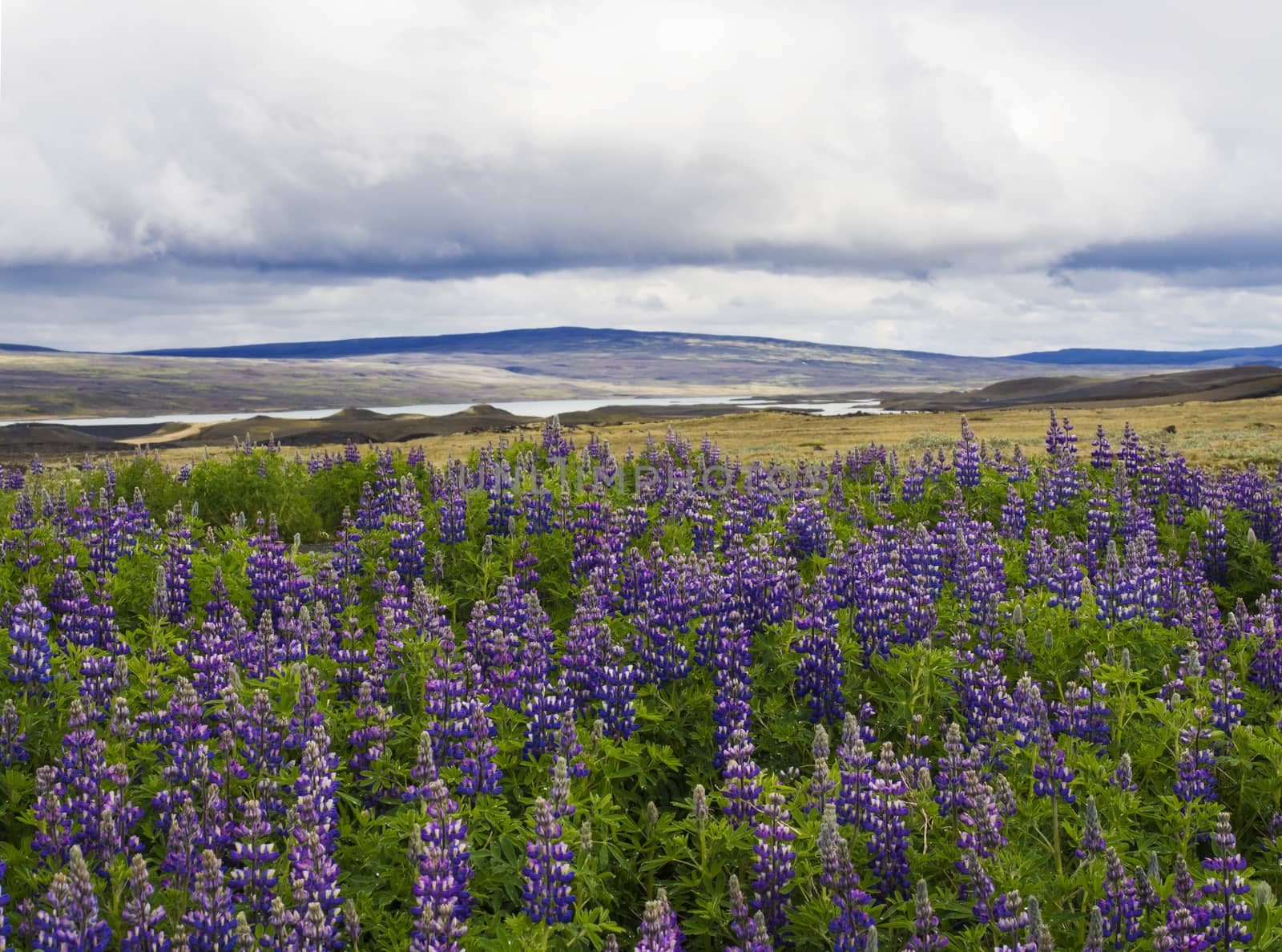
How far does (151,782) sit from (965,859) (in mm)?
4125

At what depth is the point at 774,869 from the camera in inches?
172

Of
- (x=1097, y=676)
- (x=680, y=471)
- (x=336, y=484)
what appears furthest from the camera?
(x=336, y=484)

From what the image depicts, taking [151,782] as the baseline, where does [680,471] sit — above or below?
above

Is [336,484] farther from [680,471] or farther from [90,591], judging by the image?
[90,591]

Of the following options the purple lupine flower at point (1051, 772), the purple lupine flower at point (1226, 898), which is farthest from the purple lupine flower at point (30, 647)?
the purple lupine flower at point (1226, 898)

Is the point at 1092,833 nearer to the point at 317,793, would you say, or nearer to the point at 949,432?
the point at 317,793

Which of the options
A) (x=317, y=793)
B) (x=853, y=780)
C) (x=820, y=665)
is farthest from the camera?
(x=820, y=665)

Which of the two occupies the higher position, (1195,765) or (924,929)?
(1195,765)

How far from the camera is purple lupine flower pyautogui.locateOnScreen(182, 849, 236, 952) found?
3623 millimetres

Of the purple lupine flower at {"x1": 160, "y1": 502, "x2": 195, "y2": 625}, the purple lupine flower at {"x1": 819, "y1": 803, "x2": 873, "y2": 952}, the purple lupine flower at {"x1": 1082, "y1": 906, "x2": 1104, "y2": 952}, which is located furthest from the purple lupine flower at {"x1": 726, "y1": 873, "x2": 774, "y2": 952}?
the purple lupine flower at {"x1": 160, "y1": 502, "x2": 195, "y2": 625}

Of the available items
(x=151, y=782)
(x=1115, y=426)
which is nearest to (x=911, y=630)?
(x=151, y=782)

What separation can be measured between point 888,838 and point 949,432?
34.8 metres

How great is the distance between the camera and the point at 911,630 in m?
7.02

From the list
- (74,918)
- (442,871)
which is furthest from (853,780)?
(74,918)
